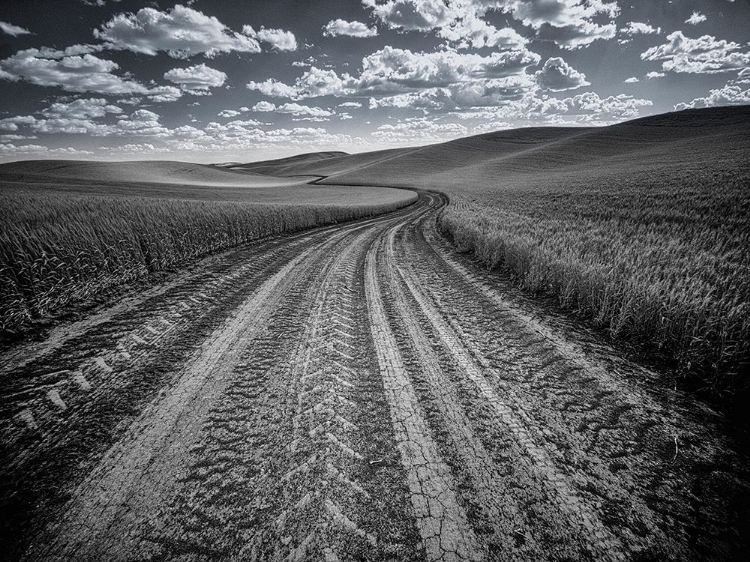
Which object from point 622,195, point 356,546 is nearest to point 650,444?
point 356,546

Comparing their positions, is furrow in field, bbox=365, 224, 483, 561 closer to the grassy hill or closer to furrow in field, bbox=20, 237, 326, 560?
furrow in field, bbox=20, 237, 326, 560

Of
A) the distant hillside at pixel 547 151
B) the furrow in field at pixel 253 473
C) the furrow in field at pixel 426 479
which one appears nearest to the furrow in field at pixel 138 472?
the furrow in field at pixel 253 473

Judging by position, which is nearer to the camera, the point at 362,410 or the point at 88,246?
the point at 362,410

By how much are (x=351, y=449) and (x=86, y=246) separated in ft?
19.9

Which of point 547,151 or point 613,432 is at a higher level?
point 547,151

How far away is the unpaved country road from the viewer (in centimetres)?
176

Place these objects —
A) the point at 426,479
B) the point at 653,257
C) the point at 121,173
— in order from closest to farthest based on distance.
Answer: the point at 426,479, the point at 653,257, the point at 121,173

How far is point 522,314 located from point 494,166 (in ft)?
207

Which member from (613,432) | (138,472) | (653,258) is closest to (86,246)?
(138,472)

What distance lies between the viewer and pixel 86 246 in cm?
536

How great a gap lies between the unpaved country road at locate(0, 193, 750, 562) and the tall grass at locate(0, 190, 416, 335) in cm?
96

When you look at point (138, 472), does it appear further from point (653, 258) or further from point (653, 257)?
point (653, 257)

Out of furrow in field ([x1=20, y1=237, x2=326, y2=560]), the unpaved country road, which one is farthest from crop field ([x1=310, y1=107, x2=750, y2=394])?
furrow in field ([x1=20, y1=237, x2=326, y2=560])

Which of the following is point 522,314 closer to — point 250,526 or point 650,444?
point 650,444
